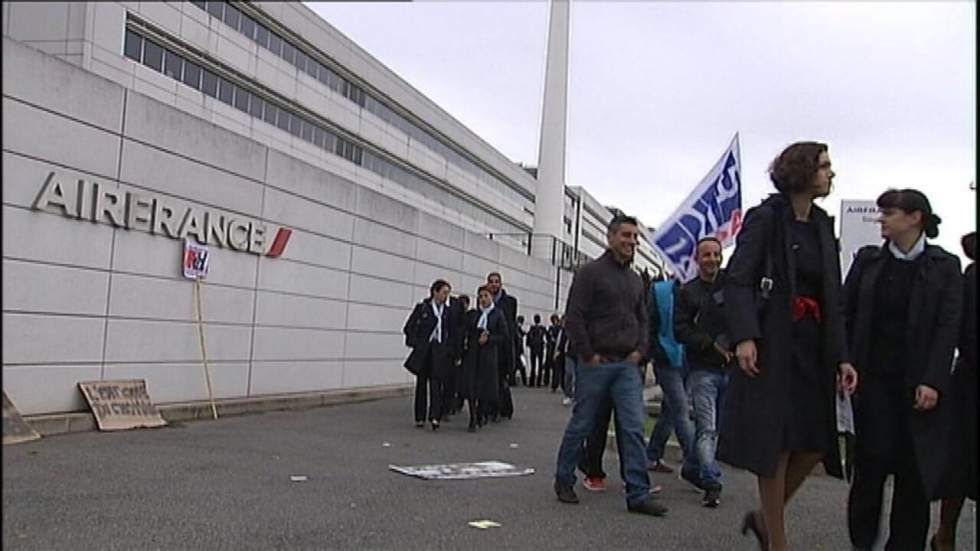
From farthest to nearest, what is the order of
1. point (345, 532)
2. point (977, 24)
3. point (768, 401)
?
1. point (345, 532)
2. point (768, 401)
3. point (977, 24)

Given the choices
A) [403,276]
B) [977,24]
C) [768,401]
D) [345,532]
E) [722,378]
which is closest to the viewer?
[977,24]

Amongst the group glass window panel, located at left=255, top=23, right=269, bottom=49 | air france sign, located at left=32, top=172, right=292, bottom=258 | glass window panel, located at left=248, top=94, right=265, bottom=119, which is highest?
glass window panel, located at left=248, top=94, right=265, bottom=119

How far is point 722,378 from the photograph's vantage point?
7.09 m

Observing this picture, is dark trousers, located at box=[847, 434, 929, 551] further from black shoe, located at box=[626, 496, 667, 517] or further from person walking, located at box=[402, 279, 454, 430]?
person walking, located at box=[402, 279, 454, 430]

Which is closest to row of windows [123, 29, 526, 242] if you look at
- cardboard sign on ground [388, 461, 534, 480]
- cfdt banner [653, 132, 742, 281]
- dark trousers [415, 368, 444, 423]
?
cardboard sign on ground [388, 461, 534, 480]

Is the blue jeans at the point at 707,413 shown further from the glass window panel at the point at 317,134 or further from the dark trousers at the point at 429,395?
the glass window panel at the point at 317,134

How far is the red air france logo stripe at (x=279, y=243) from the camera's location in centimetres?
1421

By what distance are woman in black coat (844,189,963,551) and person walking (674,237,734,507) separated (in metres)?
1.76

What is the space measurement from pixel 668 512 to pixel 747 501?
0.91 metres

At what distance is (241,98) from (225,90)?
99cm

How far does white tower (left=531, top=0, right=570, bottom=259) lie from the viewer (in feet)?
139

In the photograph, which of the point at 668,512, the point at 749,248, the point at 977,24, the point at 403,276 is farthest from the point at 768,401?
the point at 403,276

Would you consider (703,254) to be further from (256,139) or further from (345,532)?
(256,139)

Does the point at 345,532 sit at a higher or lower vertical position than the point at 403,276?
lower
